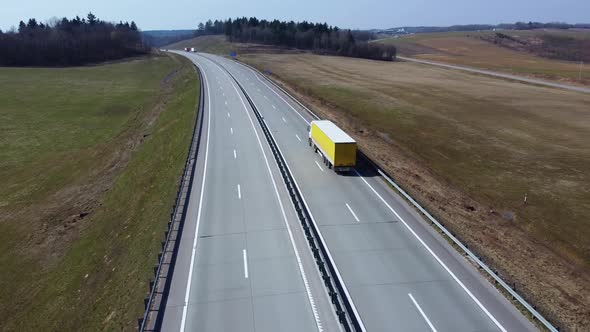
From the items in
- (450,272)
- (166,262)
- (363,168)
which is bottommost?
(450,272)

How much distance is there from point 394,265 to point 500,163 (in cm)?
2730

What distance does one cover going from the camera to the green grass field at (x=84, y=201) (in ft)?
73.8

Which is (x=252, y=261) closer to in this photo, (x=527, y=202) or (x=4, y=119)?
(x=527, y=202)

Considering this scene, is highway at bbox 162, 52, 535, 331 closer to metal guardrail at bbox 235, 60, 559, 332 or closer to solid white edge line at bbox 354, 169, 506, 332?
solid white edge line at bbox 354, 169, 506, 332

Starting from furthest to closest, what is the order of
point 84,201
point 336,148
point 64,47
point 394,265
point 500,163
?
1. point 64,47
2. point 500,163
3. point 84,201
4. point 336,148
5. point 394,265

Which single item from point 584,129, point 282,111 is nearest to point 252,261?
point 282,111

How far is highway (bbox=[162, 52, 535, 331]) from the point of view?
56.5 ft

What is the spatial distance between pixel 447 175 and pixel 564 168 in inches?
482

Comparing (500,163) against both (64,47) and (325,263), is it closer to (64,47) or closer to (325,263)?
(325,263)

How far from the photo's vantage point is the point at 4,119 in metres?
66.4

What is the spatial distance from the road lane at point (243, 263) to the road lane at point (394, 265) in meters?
1.92

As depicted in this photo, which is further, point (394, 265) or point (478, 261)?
point (394, 265)

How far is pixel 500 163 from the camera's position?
42.6 metres

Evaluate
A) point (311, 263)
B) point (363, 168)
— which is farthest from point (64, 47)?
point (311, 263)
